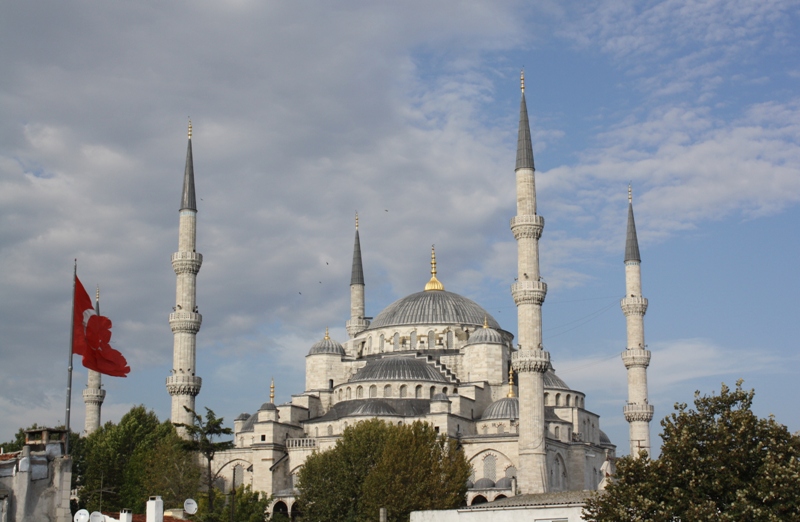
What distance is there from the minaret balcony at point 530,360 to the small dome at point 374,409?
28.3 feet

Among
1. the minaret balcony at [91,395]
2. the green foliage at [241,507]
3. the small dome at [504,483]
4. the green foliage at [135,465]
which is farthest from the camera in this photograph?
the minaret balcony at [91,395]

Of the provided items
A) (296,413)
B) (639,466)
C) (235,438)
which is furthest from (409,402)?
(639,466)

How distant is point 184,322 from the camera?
48.8 meters

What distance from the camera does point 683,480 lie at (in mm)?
22406

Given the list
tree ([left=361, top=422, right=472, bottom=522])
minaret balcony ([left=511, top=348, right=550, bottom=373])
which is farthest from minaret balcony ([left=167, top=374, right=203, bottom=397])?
minaret balcony ([left=511, top=348, right=550, bottom=373])

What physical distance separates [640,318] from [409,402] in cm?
1159

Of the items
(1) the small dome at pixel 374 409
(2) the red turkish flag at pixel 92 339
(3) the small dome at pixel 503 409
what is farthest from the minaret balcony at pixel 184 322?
(2) the red turkish flag at pixel 92 339

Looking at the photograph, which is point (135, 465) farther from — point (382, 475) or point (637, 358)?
point (637, 358)

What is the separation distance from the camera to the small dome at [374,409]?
4928 cm

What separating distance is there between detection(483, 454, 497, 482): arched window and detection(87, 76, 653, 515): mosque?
5 cm

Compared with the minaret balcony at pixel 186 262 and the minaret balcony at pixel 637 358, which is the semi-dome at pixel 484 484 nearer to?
the minaret balcony at pixel 637 358

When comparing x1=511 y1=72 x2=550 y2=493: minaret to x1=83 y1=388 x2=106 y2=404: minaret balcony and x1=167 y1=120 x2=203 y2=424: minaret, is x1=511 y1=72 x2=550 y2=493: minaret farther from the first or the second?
x1=83 y1=388 x2=106 y2=404: minaret balcony

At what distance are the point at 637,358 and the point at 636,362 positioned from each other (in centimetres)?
22

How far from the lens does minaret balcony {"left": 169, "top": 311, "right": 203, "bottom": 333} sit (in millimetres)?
48844
